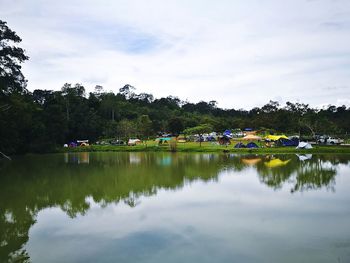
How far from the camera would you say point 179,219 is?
1013cm

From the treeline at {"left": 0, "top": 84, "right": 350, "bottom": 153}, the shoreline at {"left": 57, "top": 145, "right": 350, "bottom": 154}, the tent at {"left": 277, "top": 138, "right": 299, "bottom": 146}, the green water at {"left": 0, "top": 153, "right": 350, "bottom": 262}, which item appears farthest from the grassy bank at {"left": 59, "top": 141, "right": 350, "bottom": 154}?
the green water at {"left": 0, "top": 153, "right": 350, "bottom": 262}

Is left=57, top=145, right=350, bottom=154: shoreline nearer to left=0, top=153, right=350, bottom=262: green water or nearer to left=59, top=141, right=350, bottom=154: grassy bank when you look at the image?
left=59, top=141, right=350, bottom=154: grassy bank

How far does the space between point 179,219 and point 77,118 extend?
159 ft

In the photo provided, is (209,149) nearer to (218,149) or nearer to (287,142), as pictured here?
(218,149)

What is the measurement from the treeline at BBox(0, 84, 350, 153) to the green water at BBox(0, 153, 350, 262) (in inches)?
758

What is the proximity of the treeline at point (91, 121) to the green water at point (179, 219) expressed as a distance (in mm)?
19257

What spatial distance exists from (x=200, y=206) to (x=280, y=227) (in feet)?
11.0

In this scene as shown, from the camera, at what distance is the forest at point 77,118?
3192 cm

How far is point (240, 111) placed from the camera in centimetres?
9750

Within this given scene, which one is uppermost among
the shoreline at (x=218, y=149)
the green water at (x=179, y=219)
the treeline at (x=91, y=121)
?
the treeline at (x=91, y=121)

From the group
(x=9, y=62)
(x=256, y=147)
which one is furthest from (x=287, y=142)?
(x=9, y=62)

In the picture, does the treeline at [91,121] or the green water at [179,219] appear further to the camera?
the treeline at [91,121]

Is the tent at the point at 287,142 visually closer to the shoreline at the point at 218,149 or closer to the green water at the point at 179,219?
the shoreline at the point at 218,149

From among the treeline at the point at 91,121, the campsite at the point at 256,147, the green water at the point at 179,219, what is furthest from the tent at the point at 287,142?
the green water at the point at 179,219
